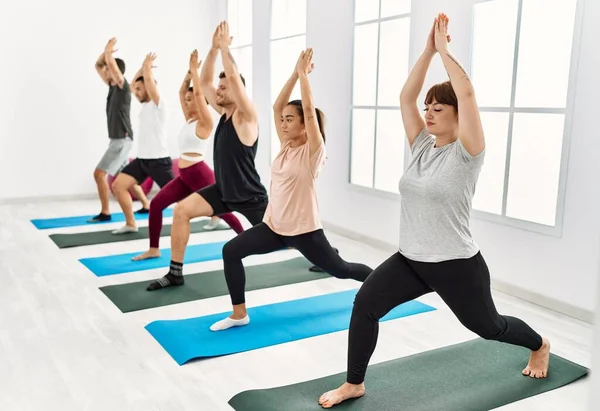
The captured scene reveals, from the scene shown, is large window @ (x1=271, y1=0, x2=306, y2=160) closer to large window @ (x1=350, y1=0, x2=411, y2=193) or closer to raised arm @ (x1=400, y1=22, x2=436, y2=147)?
large window @ (x1=350, y1=0, x2=411, y2=193)

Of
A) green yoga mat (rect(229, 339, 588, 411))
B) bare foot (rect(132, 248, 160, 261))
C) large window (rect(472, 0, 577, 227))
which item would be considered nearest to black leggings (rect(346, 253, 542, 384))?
green yoga mat (rect(229, 339, 588, 411))

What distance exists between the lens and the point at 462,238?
218 centimetres

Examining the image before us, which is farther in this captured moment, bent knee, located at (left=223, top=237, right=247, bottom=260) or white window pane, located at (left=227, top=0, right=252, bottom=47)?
white window pane, located at (left=227, top=0, right=252, bottom=47)

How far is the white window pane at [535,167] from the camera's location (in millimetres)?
3471

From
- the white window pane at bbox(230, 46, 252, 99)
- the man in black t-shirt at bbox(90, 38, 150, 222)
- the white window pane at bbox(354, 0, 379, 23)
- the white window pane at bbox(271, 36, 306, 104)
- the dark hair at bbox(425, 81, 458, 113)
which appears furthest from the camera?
the white window pane at bbox(230, 46, 252, 99)

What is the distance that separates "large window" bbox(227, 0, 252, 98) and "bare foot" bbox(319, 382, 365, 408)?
4.92 m

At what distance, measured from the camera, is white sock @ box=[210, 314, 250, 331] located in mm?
3154

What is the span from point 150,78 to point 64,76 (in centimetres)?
256

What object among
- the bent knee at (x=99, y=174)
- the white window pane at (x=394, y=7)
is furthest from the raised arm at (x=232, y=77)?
the bent knee at (x=99, y=174)

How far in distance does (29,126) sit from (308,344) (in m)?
5.04

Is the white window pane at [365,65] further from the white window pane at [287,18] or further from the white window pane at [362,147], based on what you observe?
the white window pane at [287,18]

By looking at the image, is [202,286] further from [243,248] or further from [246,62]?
[246,62]

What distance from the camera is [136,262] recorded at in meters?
4.42

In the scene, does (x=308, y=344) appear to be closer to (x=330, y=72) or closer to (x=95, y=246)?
(x=95, y=246)
